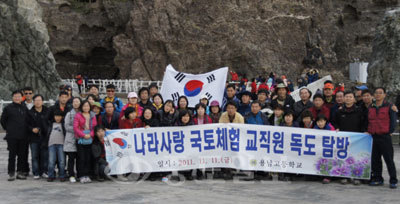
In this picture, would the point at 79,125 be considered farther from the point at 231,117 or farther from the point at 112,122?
the point at 231,117

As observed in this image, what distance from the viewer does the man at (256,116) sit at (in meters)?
8.82

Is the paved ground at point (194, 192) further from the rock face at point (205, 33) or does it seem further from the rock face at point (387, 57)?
the rock face at point (205, 33)

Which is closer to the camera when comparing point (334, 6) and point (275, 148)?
point (275, 148)

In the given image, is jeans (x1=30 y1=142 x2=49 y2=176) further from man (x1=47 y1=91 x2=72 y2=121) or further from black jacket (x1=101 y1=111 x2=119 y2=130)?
black jacket (x1=101 y1=111 x2=119 y2=130)

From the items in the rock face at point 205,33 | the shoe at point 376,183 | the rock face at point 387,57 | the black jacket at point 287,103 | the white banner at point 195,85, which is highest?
the rock face at point 205,33

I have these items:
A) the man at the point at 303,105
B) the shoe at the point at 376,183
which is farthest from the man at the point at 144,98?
the shoe at the point at 376,183

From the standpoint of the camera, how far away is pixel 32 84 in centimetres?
2123

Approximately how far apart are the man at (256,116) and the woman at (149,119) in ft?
5.53

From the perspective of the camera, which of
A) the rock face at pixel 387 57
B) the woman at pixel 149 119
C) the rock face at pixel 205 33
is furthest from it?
the rock face at pixel 205 33

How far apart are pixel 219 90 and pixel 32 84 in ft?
43.2

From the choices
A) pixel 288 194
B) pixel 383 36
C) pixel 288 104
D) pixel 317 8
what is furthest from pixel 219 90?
pixel 317 8

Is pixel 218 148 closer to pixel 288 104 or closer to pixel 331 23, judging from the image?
pixel 288 104

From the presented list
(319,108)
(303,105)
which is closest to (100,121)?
(303,105)

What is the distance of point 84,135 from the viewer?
8.38 metres
